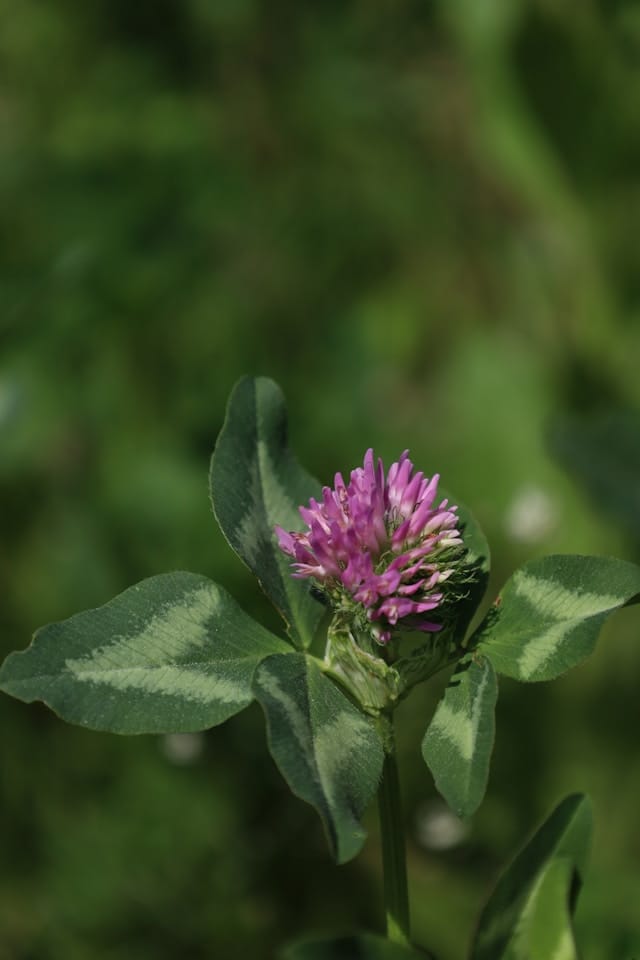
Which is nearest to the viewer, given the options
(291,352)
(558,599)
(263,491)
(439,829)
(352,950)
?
(352,950)

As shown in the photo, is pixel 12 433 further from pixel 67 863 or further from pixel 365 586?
pixel 365 586

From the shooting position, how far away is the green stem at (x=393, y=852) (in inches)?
34.1

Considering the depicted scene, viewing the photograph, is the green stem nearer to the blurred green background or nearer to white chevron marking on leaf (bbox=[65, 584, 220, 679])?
white chevron marking on leaf (bbox=[65, 584, 220, 679])

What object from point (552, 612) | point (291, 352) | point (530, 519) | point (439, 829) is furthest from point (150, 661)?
point (291, 352)

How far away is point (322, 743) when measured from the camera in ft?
2.67

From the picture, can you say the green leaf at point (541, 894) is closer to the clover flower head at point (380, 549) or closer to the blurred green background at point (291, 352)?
the clover flower head at point (380, 549)

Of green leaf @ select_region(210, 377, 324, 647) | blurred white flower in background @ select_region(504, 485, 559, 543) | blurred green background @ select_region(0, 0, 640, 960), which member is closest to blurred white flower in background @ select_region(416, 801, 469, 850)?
blurred green background @ select_region(0, 0, 640, 960)

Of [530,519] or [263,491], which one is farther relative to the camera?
[530,519]

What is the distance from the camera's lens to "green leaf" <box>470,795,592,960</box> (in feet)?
2.63

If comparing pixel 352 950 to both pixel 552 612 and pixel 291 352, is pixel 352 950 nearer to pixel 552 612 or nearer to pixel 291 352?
pixel 552 612

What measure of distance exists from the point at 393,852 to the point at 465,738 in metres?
0.11

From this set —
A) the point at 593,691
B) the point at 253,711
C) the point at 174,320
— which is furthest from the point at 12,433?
the point at 593,691

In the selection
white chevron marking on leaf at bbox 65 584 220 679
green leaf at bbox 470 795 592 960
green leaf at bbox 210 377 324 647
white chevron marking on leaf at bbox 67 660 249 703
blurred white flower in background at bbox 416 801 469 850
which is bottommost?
blurred white flower in background at bbox 416 801 469 850

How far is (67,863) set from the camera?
2.06 meters
